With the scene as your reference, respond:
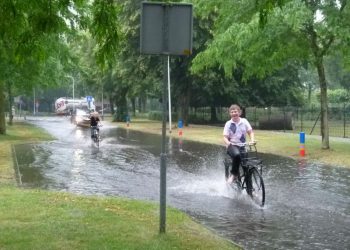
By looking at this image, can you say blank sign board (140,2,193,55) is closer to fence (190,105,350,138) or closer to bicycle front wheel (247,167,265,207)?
bicycle front wheel (247,167,265,207)

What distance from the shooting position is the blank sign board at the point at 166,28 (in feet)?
23.1

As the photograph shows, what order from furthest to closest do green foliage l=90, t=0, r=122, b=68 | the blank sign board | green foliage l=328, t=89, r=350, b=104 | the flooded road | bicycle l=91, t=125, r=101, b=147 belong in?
1. green foliage l=328, t=89, r=350, b=104
2. bicycle l=91, t=125, r=101, b=147
3. the flooded road
4. the blank sign board
5. green foliage l=90, t=0, r=122, b=68

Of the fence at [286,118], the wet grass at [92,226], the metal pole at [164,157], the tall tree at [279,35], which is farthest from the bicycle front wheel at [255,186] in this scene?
the fence at [286,118]

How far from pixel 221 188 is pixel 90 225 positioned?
5548 mm

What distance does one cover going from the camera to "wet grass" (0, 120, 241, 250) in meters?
6.92

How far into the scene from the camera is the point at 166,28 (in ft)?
23.4

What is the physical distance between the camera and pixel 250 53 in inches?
851

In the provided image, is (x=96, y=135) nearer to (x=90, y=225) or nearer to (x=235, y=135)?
(x=235, y=135)

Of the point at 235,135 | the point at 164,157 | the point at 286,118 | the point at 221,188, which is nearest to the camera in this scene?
the point at 164,157

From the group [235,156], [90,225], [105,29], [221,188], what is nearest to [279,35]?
[221,188]

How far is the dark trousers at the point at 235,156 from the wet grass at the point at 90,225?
2302mm

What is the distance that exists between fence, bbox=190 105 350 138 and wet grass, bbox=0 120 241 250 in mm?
26772

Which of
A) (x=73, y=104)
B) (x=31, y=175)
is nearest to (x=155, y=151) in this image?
(x=31, y=175)

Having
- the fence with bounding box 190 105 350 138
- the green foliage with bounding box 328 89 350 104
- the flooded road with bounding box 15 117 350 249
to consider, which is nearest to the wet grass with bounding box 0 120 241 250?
the flooded road with bounding box 15 117 350 249
